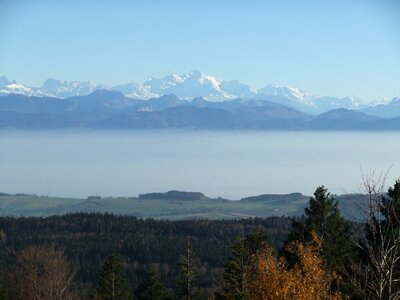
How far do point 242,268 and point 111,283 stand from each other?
1034 centimetres

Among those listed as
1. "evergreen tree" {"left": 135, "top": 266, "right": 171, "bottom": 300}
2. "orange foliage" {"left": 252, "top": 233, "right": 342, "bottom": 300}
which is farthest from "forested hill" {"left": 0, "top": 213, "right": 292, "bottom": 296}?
"orange foliage" {"left": 252, "top": 233, "right": 342, "bottom": 300}

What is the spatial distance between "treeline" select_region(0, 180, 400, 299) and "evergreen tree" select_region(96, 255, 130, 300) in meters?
0.04

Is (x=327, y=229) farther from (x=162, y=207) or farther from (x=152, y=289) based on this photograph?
(x=162, y=207)

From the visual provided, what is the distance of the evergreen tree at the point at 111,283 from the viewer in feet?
80.0

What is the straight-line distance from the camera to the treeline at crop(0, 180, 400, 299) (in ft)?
37.0

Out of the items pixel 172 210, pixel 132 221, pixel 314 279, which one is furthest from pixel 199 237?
pixel 314 279

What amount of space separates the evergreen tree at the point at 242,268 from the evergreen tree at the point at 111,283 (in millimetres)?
8392

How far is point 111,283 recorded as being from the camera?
24.5 metres

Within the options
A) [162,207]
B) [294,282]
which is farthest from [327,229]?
[162,207]

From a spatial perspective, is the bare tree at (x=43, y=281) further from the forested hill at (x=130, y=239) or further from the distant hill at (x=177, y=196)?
the distant hill at (x=177, y=196)

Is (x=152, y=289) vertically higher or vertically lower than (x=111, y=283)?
lower

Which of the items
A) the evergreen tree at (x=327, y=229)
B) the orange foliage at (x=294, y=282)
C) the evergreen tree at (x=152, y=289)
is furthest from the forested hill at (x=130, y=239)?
the orange foliage at (x=294, y=282)

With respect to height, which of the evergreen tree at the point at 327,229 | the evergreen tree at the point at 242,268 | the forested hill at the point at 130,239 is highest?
the evergreen tree at the point at 327,229

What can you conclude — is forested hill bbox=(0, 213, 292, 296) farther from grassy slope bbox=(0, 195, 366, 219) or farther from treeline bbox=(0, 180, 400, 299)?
grassy slope bbox=(0, 195, 366, 219)
